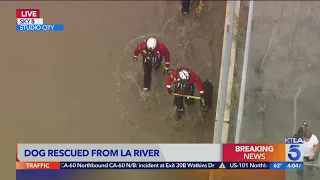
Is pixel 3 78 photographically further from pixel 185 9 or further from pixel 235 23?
pixel 235 23

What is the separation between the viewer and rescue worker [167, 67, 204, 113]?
6.65 m

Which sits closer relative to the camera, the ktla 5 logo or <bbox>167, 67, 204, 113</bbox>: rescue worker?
the ktla 5 logo

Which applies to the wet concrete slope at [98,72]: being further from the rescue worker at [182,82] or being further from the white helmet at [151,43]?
the white helmet at [151,43]

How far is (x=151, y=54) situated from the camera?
7.04 meters

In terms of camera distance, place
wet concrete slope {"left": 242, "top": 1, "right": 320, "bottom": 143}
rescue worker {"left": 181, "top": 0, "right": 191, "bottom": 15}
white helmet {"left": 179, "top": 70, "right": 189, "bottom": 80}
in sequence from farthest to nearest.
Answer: rescue worker {"left": 181, "top": 0, "right": 191, "bottom": 15} < white helmet {"left": 179, "top": 70, "right": 189, "bottom": 80} < wet concrete slope {"left": 242, "top": 1, "right": 320, "bottom": 143}

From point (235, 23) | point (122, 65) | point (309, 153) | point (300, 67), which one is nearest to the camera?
point (309, 153)

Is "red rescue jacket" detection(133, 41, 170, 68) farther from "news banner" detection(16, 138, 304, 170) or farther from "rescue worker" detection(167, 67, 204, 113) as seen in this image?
"news banner" detection(16, 138, 304, 170)

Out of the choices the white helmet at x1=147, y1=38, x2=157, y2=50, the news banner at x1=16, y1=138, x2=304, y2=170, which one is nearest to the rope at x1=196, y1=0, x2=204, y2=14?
the white helmet at x1=147, y1=38, x2=157, y2=50

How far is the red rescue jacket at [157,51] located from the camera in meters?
7.00

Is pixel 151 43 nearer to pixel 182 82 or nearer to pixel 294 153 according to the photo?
pixel 182 82

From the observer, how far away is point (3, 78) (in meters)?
7.35

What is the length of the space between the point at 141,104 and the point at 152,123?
1.07 ft

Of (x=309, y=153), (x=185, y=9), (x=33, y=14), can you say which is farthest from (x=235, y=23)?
(x=33, y=14)

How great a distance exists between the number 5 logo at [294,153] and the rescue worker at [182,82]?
146cm
